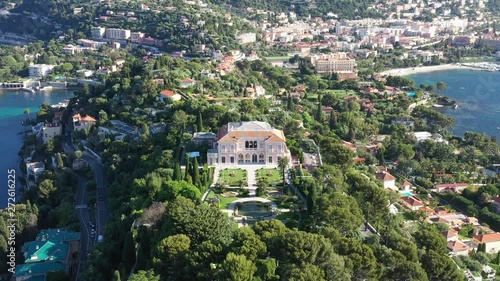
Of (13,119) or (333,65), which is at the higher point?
(333,65)

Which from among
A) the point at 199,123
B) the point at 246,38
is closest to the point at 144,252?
the point at 199,123

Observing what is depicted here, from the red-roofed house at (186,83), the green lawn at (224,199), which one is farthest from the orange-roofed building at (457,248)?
the red-roofed house at (186,83)

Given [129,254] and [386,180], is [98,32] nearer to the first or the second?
[386,180]

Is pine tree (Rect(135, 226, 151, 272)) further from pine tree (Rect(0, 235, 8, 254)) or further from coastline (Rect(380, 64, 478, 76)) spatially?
coastline (Rect(380, 64, 478, 76))

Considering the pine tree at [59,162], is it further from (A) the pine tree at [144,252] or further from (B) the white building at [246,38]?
(B) the white building at [246,38]

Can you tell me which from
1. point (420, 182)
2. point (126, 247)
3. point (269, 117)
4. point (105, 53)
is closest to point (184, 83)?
point (269, 117)

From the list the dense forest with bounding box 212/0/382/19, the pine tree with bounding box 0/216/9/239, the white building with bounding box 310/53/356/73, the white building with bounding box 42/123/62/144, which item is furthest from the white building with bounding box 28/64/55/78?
the dense forest with bounding box 212/0/382/19
